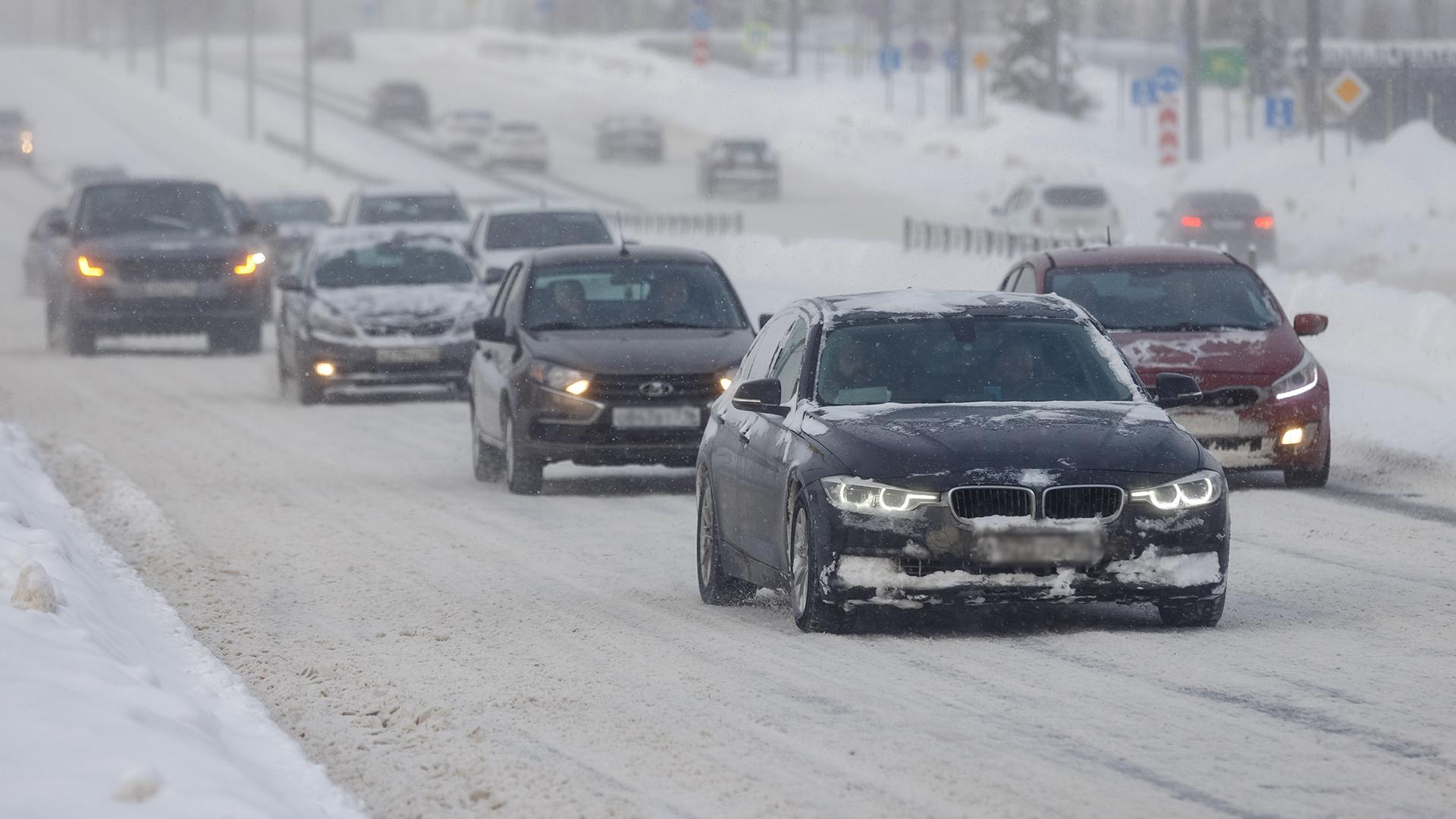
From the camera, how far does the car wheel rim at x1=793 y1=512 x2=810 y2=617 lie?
30.8ft

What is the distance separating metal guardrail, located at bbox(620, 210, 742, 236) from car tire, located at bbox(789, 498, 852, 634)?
41.5m

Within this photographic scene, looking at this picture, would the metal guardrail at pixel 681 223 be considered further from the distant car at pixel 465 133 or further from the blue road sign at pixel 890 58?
the blue road sign at pixel 890 58

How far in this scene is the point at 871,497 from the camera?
29.9ft

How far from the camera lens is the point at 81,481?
15750 millimetres

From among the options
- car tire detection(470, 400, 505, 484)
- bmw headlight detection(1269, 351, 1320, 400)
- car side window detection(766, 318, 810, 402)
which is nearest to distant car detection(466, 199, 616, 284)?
car tire detection(470, 400, 505, 484)

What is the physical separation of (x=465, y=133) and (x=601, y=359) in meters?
67.8

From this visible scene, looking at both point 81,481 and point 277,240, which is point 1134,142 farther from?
point 81,481

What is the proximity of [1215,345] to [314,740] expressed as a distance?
8810 mm

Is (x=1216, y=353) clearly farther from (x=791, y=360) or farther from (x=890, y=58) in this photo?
(x=890, y=58)

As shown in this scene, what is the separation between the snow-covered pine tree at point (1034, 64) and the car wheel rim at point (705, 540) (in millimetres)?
88121

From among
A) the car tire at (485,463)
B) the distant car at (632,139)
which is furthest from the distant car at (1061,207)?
the distant car at (632,139)

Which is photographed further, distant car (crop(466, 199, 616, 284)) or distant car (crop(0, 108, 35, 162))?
distant car (crop(0, 108, 35, 162))

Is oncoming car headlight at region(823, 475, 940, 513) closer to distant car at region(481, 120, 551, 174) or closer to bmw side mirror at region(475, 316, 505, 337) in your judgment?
bmw side mirror at region(475, 316, 505, 337)

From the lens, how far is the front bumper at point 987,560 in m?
9.04
